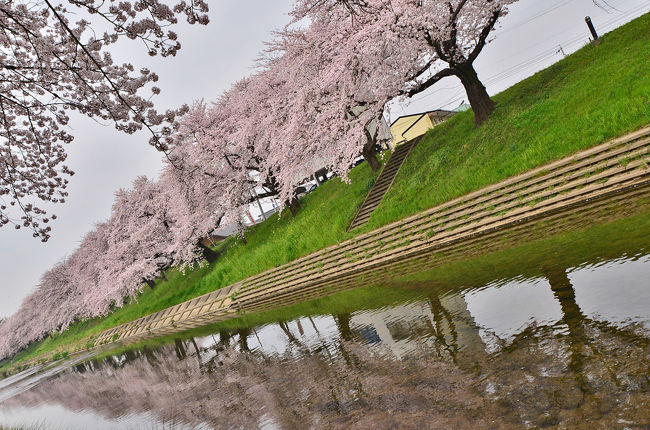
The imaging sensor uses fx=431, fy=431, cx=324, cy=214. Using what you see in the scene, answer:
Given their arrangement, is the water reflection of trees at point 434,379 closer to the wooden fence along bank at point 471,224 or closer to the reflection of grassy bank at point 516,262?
the reflection of grassy bank at point 516,262

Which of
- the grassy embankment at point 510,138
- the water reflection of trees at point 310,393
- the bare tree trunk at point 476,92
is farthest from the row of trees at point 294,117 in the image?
the water reflection of trees at point 310,393

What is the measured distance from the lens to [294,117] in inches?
872

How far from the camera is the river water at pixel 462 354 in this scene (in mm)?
4173

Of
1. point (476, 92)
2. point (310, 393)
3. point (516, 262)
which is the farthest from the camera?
point (476, 92)

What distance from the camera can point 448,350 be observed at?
20.2 feet

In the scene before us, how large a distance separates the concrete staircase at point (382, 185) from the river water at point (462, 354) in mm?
8719

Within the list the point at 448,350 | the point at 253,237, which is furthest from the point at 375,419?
the point at 253,237

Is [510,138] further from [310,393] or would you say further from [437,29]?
[310,393]

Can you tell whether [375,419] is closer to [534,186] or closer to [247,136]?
[534,186]

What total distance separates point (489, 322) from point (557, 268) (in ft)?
6.55

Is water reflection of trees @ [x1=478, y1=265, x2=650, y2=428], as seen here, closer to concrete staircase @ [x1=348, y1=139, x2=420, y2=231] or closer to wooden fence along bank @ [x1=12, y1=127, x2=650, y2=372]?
wooden fence along bank @ [x1=12, y1=127, x2=650, y2=372]

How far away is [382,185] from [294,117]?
19.6ft

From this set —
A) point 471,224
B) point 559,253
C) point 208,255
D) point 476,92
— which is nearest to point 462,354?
point 559,253

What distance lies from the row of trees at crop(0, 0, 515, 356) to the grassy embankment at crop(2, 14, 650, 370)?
7.15ft
